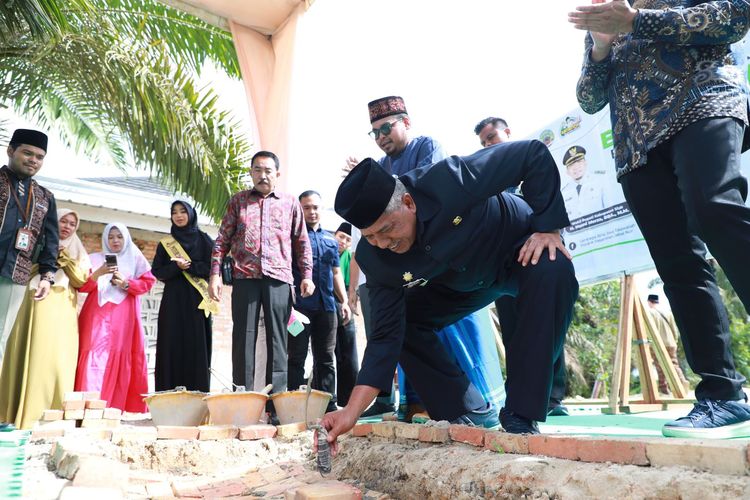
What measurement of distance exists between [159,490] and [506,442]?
159 centimetres

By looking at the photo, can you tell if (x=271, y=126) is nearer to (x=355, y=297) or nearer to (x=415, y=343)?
(x=355, y=297)

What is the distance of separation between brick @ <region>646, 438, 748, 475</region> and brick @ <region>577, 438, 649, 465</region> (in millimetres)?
25

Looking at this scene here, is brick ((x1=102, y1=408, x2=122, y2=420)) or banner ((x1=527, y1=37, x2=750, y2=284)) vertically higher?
banner ((x1=527, y1=37, x2=750, y2=284))

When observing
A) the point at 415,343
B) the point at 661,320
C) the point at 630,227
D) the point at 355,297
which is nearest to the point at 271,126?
the point at 355,297

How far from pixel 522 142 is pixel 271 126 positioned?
157 inches

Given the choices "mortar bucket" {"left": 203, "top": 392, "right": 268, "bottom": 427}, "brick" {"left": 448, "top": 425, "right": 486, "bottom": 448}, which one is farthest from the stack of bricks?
"brick" {"left": 448, "top": 425, "right": 486, "bottom": 448}

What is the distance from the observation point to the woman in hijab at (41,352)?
181 inches

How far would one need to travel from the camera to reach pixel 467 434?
2.22 metres

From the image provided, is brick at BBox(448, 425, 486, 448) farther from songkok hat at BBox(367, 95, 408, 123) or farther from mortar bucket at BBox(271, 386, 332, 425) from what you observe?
songkok hat at BBox(367, 95, 408, 123)

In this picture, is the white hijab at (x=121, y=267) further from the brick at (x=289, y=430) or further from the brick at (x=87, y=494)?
the brick at (x=87, y=494)

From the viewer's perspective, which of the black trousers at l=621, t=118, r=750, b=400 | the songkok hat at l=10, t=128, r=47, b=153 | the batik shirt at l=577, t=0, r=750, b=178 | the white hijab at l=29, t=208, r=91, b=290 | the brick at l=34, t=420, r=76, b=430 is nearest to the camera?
the black trousers at l=621, t=118, r=750, b=400

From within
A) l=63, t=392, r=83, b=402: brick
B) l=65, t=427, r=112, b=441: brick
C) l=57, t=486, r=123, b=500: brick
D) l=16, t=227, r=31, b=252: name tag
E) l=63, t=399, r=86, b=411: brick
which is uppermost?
l=16, t=227, r=31, b=252: name tag

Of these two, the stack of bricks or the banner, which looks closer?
the stack of bricks

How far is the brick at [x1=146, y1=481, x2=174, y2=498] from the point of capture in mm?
2611
